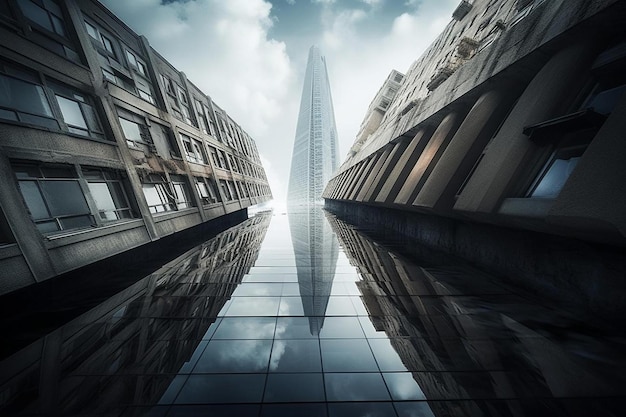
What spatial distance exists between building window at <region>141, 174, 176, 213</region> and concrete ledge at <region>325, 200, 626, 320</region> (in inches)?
605

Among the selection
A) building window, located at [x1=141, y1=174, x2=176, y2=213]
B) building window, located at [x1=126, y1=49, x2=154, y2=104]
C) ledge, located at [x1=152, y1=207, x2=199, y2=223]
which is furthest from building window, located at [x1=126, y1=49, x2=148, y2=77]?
ledge, located at [x1=152, y1=207, x2=199, y2=223]

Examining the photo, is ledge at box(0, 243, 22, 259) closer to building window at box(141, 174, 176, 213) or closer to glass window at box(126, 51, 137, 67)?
building window at box(141, 174, 176, 213)

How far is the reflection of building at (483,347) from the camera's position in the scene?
3594 mm

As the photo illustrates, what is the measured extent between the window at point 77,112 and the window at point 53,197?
2307 millimetres

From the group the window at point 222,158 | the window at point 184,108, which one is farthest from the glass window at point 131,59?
the window at point 222,158

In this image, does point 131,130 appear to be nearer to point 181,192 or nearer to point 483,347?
point 181,192

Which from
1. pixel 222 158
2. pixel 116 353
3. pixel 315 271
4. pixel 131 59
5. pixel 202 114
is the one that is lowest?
pixel 315 271

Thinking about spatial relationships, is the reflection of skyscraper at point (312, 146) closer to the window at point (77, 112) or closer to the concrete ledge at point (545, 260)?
the window at point (77, 112)

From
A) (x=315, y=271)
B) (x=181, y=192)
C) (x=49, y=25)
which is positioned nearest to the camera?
(x=315, y=271)

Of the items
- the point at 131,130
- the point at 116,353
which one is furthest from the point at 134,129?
the point at 116,353

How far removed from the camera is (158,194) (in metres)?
15.1

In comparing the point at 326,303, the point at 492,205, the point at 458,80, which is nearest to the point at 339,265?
the point at 326,303

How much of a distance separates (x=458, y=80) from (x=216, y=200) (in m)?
22.2

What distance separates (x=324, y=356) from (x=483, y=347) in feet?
10.7
